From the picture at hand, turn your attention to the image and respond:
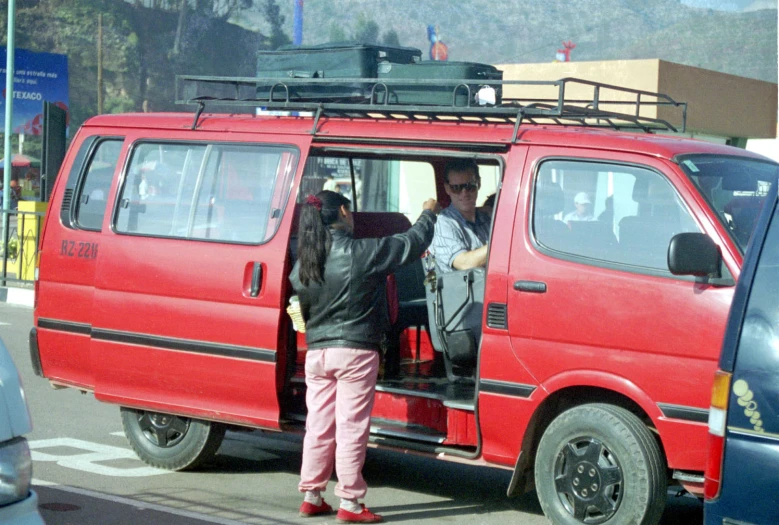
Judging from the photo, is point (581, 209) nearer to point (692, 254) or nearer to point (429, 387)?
point (692, 254)

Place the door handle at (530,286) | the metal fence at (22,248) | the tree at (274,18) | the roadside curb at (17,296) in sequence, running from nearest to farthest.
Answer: the door handle at (530,286) → the roadside curb at (17,296) → the metal fence at (22,248) → the tree at (274,18)

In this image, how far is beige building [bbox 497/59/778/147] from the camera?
18.5 m

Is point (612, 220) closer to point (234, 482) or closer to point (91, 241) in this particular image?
point (234, 482)

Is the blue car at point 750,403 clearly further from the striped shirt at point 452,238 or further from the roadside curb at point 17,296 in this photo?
the roadside curb at point 17,296

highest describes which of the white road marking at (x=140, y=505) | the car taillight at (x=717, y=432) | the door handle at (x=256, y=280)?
the door handle at (x=256, y=280)

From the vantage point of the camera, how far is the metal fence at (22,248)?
17872 mm

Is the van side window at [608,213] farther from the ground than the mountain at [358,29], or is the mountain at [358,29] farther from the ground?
the mountain at [358,29]

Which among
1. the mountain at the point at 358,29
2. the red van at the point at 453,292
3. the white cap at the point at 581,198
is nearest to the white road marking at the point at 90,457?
the red van at the point at 453,292

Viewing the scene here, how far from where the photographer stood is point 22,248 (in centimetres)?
1811

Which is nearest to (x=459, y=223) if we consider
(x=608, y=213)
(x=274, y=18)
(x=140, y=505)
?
(x=608, y=213)

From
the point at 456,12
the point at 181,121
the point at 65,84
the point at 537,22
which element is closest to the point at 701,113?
the point at 181,121

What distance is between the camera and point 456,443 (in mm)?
5957

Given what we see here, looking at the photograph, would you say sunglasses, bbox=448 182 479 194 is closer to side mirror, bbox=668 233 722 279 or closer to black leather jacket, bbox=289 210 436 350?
black leather jacket, bbox=289 210 436 350

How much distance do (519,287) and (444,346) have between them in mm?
939
